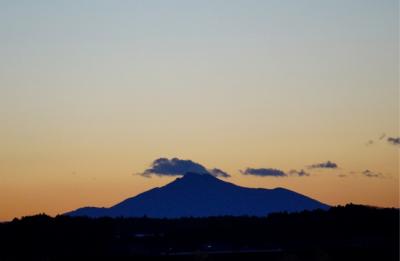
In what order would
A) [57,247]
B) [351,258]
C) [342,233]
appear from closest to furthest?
[351,258], [57,247], [342,233]

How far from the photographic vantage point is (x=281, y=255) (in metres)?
138

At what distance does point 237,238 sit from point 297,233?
1252 centimetres

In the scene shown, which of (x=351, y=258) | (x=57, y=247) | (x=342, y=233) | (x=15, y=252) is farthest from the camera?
(x=342, y=233)

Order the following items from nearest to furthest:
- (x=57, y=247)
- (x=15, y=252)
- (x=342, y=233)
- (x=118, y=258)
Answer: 1. (x=118, y=258)
2. (x=15, y=252)
3. (x=57, y=247)
4. (x=342, y=233)

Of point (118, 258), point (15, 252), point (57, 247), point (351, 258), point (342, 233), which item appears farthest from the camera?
point (342, 233)

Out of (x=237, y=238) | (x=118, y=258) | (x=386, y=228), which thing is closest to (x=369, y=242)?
(x=386, y=228)

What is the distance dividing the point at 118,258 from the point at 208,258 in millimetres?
12574

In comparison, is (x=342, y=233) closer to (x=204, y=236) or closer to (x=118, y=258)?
(x=204, y=236)

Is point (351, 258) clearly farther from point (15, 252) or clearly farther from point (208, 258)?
point (15, 252)

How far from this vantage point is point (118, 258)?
460 ft

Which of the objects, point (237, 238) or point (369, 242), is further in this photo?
point (237, 238)

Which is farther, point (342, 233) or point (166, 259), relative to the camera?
point (342, 233)

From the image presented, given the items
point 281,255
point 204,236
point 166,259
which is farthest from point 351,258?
point 204,236

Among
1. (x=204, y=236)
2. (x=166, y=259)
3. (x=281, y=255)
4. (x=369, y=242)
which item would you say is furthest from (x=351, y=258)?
(x=204, y=236)
